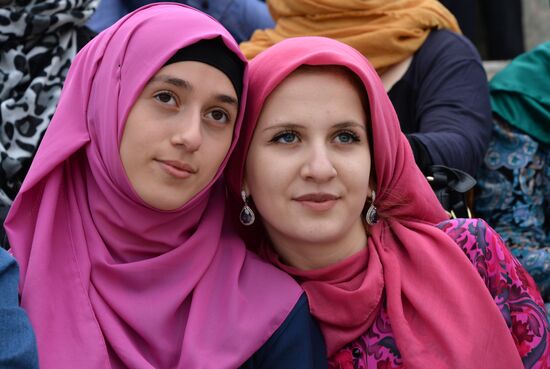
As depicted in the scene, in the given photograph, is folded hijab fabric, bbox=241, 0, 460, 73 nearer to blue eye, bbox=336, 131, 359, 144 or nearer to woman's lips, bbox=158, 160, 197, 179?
blue eye, bbox=336, 131, 359, 144

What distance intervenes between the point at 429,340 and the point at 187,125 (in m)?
0.77

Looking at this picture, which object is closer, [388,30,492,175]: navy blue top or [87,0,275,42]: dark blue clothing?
[388,30,492,175]: navy blue top

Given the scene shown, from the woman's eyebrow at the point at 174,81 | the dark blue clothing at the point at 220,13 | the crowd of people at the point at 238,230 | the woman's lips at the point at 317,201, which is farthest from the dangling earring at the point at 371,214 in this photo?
the dark blue clothing at the point at 220,13

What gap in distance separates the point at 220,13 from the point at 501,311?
206cm

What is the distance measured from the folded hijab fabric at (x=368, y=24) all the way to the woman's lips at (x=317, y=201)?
118cm

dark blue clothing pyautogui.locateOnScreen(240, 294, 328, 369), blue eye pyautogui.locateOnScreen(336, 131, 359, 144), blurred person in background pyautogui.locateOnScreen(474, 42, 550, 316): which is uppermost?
blue eye pyautogui.locateOnScreen(336, 131, 359, 144)

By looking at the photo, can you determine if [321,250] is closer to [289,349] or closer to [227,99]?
[289,349]

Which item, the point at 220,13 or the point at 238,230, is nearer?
the point at 238,230

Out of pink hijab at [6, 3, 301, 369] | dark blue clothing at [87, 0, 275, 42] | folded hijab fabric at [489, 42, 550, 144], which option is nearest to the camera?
pink hijab at [6, 3, 301, 369]

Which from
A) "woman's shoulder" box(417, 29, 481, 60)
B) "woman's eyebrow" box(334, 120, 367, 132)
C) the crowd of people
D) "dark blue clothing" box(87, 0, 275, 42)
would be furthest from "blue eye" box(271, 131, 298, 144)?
"dark blue clothing" box(87, 0, 275, 42)

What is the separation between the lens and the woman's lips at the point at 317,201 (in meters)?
2.01

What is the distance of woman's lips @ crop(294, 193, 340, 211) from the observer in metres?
2.01

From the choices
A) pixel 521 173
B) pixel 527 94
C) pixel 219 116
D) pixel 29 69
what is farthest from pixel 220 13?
pixel 219 116

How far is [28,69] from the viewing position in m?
2.96
